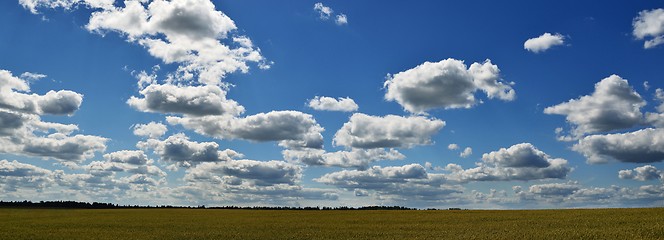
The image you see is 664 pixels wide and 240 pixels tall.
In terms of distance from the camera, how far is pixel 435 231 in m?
45.1

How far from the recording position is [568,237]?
35.7 meters

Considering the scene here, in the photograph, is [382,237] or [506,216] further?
[506,216]

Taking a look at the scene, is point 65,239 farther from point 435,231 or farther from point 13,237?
point 435,231

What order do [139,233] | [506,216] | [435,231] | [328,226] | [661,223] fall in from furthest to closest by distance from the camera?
[506,216]
[328,226]
[139,233]
[435,231]
[661,223]

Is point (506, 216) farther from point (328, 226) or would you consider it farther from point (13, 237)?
point (13, 237)

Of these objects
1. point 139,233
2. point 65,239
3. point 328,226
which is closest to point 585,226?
point 328,226

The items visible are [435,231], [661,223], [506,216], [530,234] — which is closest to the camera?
[530,234]

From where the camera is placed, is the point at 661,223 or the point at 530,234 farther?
the point at 661,223

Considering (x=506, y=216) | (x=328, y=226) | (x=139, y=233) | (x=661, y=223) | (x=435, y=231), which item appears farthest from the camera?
(x=506, y=216)

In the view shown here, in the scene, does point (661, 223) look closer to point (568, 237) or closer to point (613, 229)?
point (613, 229)

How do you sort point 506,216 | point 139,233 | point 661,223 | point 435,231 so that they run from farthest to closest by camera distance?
point 506,216
point 139,233
point 435,231
point 661,223

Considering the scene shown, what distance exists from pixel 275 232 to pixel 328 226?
6.84 m

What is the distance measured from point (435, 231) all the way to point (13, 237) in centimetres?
3597

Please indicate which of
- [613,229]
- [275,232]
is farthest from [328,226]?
[613,229]
